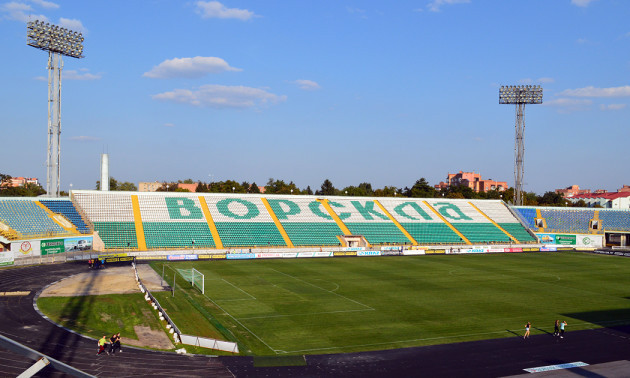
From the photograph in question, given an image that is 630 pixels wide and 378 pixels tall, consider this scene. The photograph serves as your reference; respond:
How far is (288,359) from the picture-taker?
2597 centimetres

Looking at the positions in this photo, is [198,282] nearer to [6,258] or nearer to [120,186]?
[6,258]

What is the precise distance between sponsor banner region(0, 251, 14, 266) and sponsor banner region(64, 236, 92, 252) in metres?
7.73

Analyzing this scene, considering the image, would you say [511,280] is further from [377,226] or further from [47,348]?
[47,348]

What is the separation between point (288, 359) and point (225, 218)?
51.9 m

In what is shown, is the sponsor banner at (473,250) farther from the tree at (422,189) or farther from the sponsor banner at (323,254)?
the tree at (422,189)

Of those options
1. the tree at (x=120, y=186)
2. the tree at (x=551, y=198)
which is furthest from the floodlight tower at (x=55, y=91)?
the tree at (x=551, y=198)

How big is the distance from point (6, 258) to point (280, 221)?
3827 cm

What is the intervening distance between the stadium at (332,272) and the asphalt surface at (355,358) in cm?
17

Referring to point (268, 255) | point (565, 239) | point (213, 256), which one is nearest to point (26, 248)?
point (213, 256)

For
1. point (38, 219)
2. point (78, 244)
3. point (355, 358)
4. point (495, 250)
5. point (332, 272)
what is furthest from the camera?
point (495, 250)

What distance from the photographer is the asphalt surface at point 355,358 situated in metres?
23.7

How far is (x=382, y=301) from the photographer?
40.2 m

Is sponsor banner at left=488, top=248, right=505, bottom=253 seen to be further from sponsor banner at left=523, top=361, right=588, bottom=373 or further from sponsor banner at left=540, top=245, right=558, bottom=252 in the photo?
sponsor banner at left=523, top=361, right=588, bottom=373

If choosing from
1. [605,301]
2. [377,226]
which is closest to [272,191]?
[377,226]
